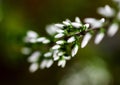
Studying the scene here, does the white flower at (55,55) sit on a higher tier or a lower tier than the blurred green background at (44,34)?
lower

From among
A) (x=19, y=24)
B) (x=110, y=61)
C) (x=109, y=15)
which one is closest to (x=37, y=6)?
(x=19, y=24)

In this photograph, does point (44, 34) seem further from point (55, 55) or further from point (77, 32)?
point (77, 32)

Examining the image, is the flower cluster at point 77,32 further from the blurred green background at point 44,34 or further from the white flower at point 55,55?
the blurred green background at point 44,34

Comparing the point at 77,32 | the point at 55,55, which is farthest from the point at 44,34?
the point at 77,32

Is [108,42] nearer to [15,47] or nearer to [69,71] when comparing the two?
[69,71]

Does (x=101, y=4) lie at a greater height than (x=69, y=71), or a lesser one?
greater

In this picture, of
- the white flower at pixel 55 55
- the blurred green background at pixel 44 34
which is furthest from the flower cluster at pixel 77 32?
the blurred green background at pixel 44 34

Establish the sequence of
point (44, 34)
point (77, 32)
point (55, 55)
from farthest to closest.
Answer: point (44, 34) < point (55, 55) < point (77, 32)

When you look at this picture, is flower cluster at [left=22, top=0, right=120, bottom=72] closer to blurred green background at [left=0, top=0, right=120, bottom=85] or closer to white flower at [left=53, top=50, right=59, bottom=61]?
white flower at [left=53, top=50, right=59, bottom=61]

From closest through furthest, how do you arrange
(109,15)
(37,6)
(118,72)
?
(109,15), (118,72), (37,6)
